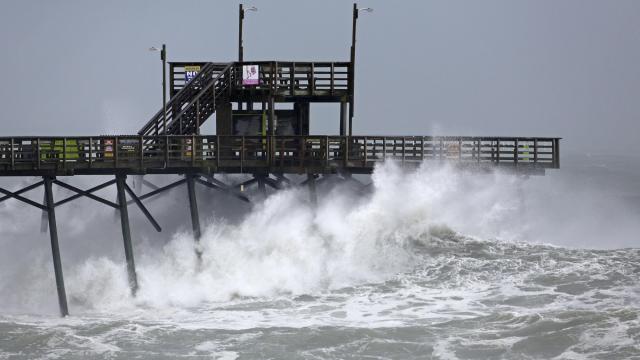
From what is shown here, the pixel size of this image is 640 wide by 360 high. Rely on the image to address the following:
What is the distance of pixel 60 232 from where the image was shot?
1670 inches

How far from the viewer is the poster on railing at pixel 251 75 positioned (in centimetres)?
4059

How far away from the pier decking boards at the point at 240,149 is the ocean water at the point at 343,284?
3.02 ft

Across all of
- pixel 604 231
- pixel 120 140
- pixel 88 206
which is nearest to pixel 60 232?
pixel 88 206

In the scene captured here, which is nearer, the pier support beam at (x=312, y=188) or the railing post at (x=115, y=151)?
the railing post at (x=115, y=151)

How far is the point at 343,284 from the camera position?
36.0 meters

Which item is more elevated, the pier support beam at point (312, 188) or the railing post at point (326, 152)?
the railing post at point (326, 152)

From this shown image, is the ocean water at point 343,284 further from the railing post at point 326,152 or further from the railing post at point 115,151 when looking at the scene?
the railing post at point 115,151

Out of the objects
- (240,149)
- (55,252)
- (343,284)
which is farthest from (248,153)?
(55,252)

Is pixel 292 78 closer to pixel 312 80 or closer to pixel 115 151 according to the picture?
pixel 312 80

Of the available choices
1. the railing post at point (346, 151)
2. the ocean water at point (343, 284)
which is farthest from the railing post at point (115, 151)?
the railing post at point (346, 151)

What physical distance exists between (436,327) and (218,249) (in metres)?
10.3

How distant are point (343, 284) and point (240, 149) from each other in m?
5.74

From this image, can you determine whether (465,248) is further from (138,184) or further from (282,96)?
(138,184)

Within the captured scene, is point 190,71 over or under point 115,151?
over
